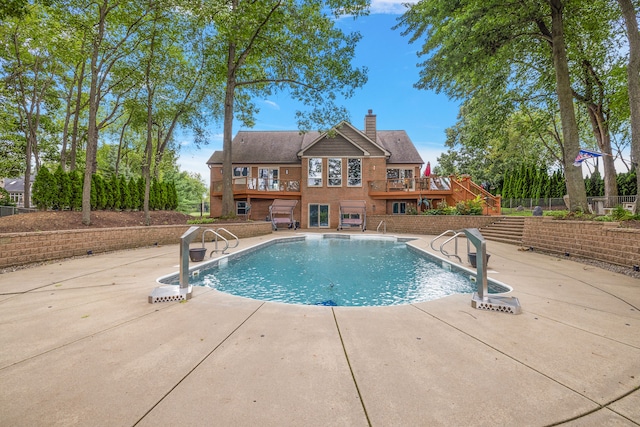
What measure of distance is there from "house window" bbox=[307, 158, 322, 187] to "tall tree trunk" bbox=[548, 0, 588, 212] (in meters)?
13.4

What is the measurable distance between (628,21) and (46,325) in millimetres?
13975

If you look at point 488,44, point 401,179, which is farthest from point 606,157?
point 401,179

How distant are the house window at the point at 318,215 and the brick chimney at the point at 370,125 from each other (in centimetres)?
700

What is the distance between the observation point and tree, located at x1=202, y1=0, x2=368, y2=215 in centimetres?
1282

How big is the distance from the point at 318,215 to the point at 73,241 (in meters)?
14.0

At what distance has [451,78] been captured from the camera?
37.5 feet

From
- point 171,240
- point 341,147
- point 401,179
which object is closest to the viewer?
point 171,240

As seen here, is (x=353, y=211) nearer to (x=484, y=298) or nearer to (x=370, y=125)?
(x=370, y=125)

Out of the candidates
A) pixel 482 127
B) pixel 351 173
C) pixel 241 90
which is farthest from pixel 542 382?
pixel 241 90

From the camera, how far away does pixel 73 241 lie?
7.21m

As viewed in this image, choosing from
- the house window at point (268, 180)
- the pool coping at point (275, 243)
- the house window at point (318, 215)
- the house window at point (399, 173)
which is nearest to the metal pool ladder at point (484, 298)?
the pool coping at point (275, 243)

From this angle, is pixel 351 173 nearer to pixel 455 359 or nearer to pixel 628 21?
pixel 628 21

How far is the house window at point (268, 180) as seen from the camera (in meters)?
19.4

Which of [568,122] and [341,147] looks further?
[341,147]
